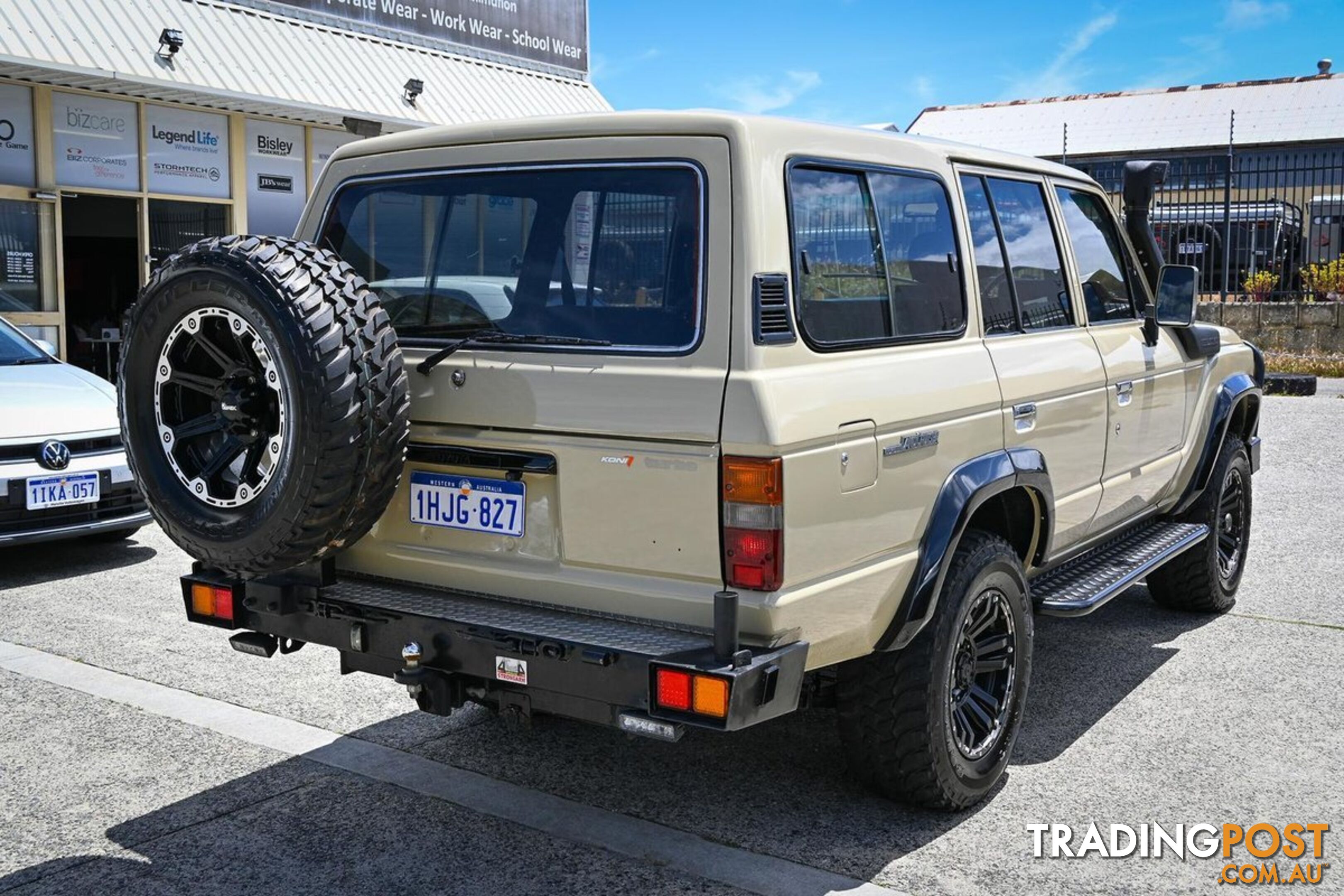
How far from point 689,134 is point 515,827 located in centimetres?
211

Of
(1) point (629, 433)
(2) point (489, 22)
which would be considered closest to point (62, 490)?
(1) point (629, 433)

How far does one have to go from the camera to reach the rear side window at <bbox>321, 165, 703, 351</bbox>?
3.42 meters

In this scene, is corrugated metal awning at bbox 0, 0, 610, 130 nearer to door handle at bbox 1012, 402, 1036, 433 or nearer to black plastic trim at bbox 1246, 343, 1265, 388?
black plastic trim at bbox 1246, 343, 1265, 388

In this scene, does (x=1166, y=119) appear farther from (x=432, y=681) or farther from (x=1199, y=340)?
(x=432, y=681)

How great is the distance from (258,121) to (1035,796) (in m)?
12.6

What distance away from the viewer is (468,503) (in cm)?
364

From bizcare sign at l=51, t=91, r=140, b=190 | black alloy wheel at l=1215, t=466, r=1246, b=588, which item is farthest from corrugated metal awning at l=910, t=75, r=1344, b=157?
black alloy wheel at l=1215, t=466, r=1246, b=588

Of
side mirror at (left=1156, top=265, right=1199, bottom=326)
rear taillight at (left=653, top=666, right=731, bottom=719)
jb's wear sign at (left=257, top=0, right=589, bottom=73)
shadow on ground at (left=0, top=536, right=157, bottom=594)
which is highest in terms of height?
jb's wear sign at (left=257, top=0, right=589, bottom=73)

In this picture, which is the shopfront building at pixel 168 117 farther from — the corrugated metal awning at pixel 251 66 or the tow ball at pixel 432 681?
the tow ball at pixel 432 681

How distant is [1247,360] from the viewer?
6.51 m

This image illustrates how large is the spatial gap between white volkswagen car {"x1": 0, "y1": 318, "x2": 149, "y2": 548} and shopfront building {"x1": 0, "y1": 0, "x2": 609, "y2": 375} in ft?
13.9

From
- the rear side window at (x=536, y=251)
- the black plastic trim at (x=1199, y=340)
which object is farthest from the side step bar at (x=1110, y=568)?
the rear side window at (x=536, y=251)

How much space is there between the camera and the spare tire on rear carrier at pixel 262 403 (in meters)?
3.32

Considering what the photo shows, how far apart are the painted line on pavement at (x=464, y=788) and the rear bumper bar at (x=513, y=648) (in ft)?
1.81
